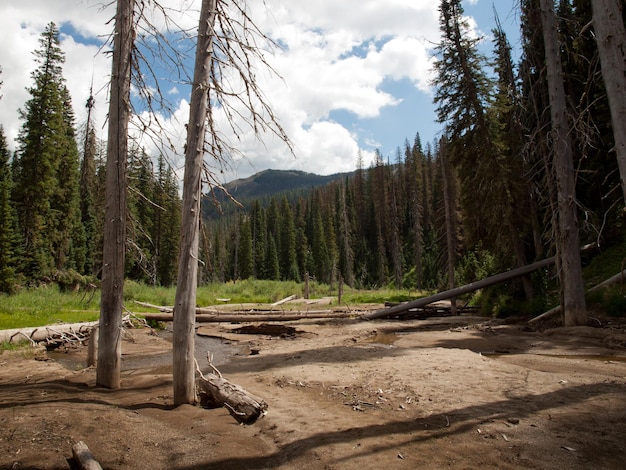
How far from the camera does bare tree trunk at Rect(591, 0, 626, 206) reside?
5.67 m

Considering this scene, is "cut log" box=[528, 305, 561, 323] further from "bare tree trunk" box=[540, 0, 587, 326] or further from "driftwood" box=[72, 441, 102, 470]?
"driftwood" box=[72, 441, 102, 470]

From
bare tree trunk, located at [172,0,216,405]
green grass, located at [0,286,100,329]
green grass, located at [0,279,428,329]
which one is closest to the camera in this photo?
bare tree trunk, located at [172,0,216,405]

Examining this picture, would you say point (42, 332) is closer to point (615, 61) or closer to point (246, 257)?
point (615, 61)

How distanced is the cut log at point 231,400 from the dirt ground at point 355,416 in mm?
138

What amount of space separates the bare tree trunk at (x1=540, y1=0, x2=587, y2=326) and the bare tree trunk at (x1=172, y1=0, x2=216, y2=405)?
11020 mm

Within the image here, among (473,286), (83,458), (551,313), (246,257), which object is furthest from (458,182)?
(246,257)

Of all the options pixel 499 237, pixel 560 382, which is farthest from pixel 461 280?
pixel 560 382

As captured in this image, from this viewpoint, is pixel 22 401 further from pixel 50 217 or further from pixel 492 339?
pixel 50 217

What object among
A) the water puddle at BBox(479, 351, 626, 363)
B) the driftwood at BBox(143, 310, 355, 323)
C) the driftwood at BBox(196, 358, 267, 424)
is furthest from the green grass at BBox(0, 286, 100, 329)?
the water puddle at BBox(479, 351, 626, 363)

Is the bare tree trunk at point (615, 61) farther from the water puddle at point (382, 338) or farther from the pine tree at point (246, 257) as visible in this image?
the pine tree at point (246, 257)

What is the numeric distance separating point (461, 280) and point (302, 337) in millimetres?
29629

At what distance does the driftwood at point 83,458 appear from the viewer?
3.56 metres

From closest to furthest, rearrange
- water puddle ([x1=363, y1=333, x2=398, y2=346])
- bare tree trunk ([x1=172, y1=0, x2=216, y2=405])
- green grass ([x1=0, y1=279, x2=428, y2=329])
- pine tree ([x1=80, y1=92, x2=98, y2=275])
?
bare tree trunk ([x1=172, y1=0, x2=216, y2=405])
water puddle ([x1=363, y1=333, x2=398, y2=346])
green grass ([x1=0, y1=279, x2=428, y2=329])
pine tree ([x1=80, y1=92, x2=98, y2=275])

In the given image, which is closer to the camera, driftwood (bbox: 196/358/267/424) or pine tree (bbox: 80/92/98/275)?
driftwood (bbox: 196/358/267/424)
